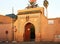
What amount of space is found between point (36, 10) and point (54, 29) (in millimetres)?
4259

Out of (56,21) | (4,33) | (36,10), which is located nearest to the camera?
(56,21)

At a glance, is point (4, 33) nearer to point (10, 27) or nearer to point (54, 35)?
point (10, 27)

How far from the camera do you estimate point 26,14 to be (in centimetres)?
3200

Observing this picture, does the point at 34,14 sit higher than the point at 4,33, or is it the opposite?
the point at 34,14

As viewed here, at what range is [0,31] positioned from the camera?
34.7 m

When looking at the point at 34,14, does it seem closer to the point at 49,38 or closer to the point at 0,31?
the point at 49,38

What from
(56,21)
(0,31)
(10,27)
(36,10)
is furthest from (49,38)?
→ (0,31)

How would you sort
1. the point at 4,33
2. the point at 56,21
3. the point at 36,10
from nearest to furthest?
the point at 56,21, the point at 36,10, the point at 4,33

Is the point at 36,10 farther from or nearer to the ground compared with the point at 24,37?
farther from the ground

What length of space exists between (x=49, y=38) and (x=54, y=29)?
156 cm

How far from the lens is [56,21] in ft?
96.9

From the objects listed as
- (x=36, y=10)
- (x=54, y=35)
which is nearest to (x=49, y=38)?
(x=54, y=35)

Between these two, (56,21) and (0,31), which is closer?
(56,21)

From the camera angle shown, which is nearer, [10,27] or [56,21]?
[56,21]
